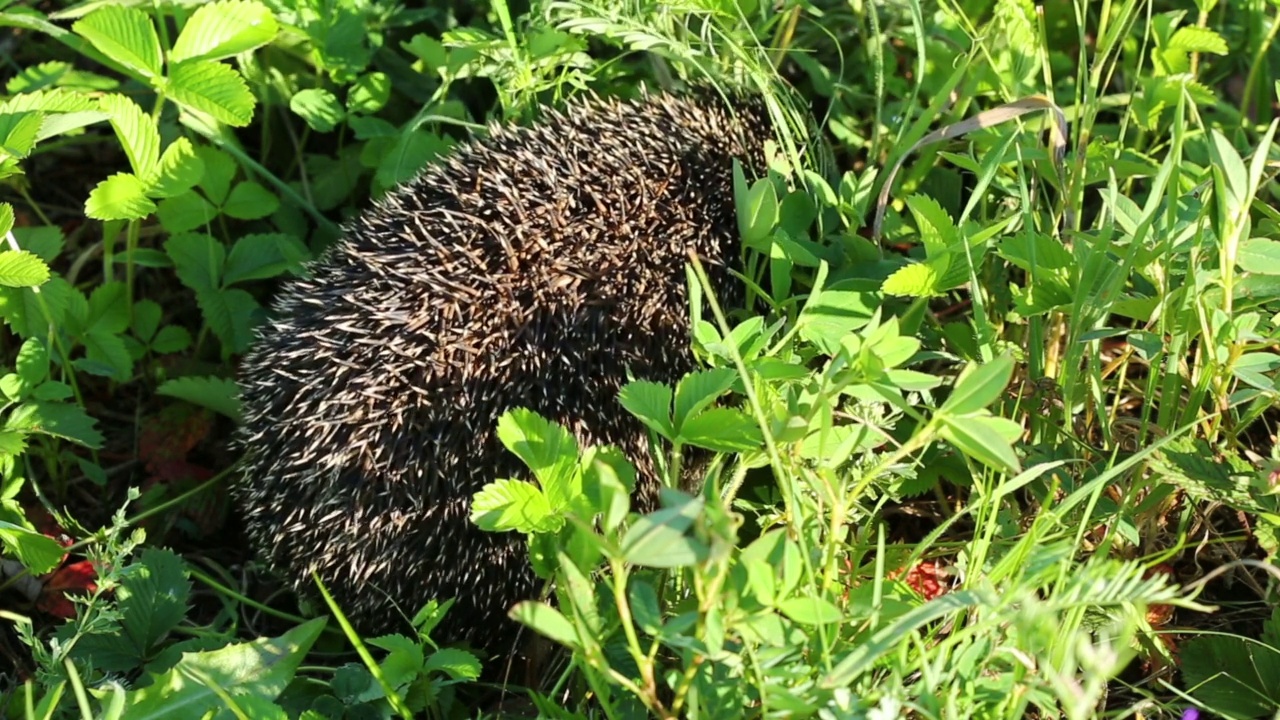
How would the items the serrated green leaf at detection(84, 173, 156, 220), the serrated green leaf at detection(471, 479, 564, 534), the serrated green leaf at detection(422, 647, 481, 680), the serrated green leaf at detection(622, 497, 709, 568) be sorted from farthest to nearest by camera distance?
the serrated green leaf at detection(84, 173, 156, 220) < the serrated green leaf at detection(422, 647, 481, 680) < the serrated green leaf at detection(471, 479, 564, 534) < the serrated green leaf at detection(622, 497, 709, 568)

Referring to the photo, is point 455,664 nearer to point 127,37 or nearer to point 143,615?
point 143,615

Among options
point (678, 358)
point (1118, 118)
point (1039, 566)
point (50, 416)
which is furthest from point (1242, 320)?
point (50, 416)

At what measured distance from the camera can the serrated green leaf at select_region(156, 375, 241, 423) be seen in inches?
148

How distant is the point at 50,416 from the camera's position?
136 inches

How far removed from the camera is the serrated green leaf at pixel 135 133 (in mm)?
3539

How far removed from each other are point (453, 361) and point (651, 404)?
688 millimetres

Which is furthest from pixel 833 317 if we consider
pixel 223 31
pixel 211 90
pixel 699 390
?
pixel 223 31

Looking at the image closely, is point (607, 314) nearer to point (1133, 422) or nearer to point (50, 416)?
point (1133, 422)

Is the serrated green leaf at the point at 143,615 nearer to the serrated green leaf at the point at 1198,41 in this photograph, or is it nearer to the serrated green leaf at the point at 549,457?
the serrated green leaf at the point at 549,457

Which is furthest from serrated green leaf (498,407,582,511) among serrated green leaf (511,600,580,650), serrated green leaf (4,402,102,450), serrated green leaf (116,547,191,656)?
serrated green leaf (4,402,102,450)

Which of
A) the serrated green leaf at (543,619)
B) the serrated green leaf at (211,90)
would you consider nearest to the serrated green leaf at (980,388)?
the serrated green leaf at (543,619)

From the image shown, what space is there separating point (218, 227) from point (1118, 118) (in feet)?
11.0

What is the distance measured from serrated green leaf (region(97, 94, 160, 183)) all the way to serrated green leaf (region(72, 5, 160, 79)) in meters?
0.11

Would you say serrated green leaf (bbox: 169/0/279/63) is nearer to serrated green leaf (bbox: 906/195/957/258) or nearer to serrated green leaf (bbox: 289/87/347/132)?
serrated green leaf (bbox: 289/87/347/132)
